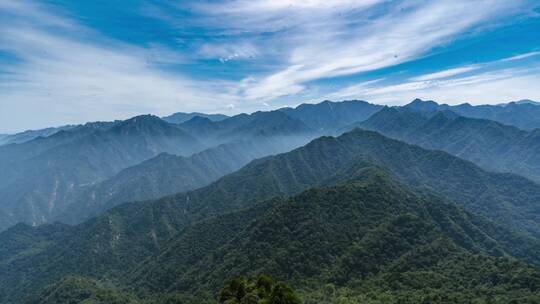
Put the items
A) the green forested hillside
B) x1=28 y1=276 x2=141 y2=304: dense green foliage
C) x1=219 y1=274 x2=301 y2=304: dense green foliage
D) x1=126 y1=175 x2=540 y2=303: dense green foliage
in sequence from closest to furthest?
1. x1=219 y1=274 x2=301 y2=304: dense green foliage
2. the green forested hillside
3. x1=126 y1=175 x2=540 y2=303: dense green foliage
4. x1=28 y1=276 x2=141 y2=304: dense green foliage

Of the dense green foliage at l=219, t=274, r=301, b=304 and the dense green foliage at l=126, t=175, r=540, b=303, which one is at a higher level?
the dense green foliage at l=219, t=274, r=301, b=304

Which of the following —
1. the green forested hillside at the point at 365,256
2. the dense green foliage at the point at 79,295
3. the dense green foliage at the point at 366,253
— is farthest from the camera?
the dense green foliage at the point at 79,295

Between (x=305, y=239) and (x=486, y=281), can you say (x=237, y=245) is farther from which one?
(x=486, y=281)

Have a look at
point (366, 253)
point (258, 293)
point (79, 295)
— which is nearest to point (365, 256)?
point (366, 253)

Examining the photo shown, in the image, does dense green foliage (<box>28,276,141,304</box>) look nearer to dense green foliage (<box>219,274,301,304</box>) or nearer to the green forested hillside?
the green forested hillside

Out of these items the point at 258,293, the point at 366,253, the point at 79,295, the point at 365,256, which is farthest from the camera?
the point at 79,295

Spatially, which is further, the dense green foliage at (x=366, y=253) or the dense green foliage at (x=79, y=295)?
the dense green foliage at (x=79, y=295)

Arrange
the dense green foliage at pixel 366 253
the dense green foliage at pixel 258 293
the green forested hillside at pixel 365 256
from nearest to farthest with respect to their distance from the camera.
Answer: the dense green foliage at pixel 258 293 → the green forested hillside at pixel 365 256 → the dense green foliage at pixel 366 253

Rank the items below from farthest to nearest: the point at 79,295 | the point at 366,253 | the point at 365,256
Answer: the point at 79,295
the point at 366,253
the point at 365,256

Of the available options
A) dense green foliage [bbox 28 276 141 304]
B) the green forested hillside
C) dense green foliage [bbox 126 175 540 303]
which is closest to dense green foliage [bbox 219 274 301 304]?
the green forested hillside

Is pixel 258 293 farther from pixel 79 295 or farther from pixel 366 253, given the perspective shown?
pixel 79 295

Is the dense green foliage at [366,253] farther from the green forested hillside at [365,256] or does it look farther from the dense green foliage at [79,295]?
the dense green foliage at [79,295]

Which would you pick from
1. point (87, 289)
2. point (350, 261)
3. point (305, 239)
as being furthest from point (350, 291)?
point (87, 289)

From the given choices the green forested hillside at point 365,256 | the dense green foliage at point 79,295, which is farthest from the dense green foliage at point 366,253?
the dense green foliage at point 79,295
